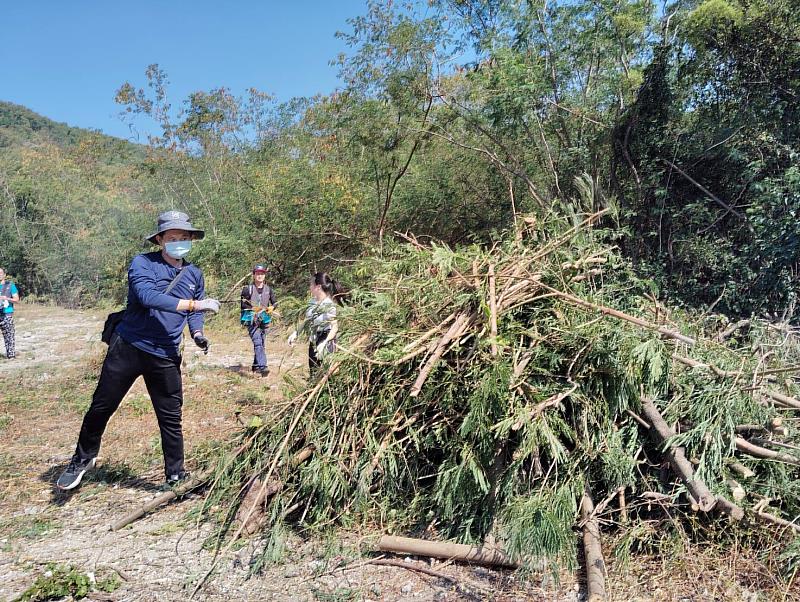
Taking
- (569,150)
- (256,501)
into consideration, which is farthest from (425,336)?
(569,150)

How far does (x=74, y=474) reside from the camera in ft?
11.3

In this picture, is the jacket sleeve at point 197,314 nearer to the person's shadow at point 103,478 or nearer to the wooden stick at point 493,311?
the person's shadow at point 103,478

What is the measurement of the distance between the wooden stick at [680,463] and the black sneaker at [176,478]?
264 centimetres

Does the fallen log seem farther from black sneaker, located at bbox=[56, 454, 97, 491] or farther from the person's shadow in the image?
black sneaker, located at bbox=[56, 454, 97, 491]

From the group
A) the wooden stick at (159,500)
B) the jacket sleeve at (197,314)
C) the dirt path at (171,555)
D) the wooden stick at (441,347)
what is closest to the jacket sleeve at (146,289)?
the jacket sleeve at (197,314)

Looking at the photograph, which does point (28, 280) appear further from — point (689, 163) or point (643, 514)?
point (643, 514)

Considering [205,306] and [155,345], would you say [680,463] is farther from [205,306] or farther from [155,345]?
[155,345]

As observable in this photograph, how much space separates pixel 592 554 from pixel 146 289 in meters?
2.66

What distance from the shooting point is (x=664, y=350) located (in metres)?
2.87

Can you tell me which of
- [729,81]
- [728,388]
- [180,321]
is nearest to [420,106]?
[729,81]

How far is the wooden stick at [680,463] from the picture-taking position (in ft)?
8.13

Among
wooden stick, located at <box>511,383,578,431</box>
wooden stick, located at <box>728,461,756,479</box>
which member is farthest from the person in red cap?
wooden stick, located at <box>728,461,756,479</box>

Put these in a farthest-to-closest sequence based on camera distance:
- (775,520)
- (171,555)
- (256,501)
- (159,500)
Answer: (159,500), (256,501), (171,555), (775,520)

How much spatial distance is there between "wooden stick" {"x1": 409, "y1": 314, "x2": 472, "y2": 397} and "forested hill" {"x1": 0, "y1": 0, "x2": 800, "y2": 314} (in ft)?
Result: 3.54
